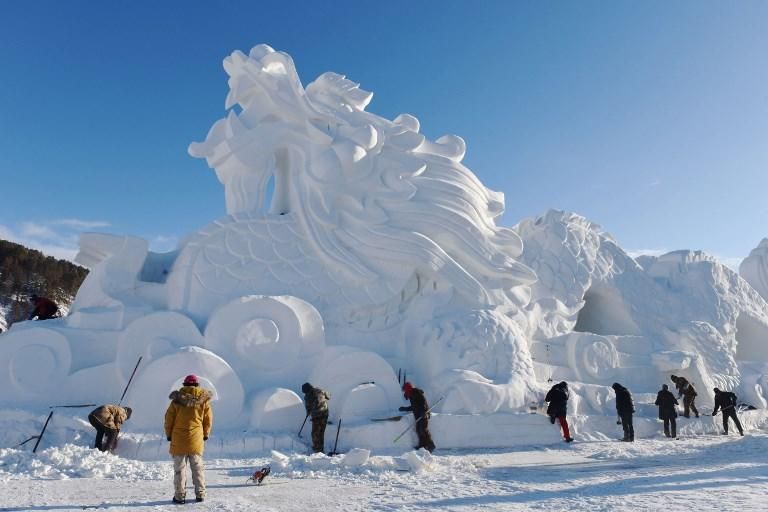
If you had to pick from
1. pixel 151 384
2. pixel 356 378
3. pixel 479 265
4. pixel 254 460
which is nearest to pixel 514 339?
pixel 479 265

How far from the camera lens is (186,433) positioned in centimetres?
452

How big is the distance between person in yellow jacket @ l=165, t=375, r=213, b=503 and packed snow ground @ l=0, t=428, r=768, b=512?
0.15 m

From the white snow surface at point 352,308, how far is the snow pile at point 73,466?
86cm

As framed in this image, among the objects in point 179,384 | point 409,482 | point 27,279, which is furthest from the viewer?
point 27,279

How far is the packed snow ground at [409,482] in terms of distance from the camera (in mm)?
4562

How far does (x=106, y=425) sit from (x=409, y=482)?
140 inches

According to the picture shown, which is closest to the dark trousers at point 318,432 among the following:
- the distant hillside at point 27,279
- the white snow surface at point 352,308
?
→ the white snow surface at point 352,308

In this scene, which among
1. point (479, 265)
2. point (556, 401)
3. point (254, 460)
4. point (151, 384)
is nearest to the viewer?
point (254, 460)

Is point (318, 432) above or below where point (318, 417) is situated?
below

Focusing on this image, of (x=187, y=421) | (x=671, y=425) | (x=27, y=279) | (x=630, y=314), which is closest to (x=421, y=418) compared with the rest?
(x=187, y=421)

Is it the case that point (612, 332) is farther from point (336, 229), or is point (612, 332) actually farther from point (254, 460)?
point (254, 460)

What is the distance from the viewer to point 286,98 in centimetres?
1102

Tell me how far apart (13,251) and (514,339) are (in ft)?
115

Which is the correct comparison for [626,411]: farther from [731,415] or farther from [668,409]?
[731,415]
